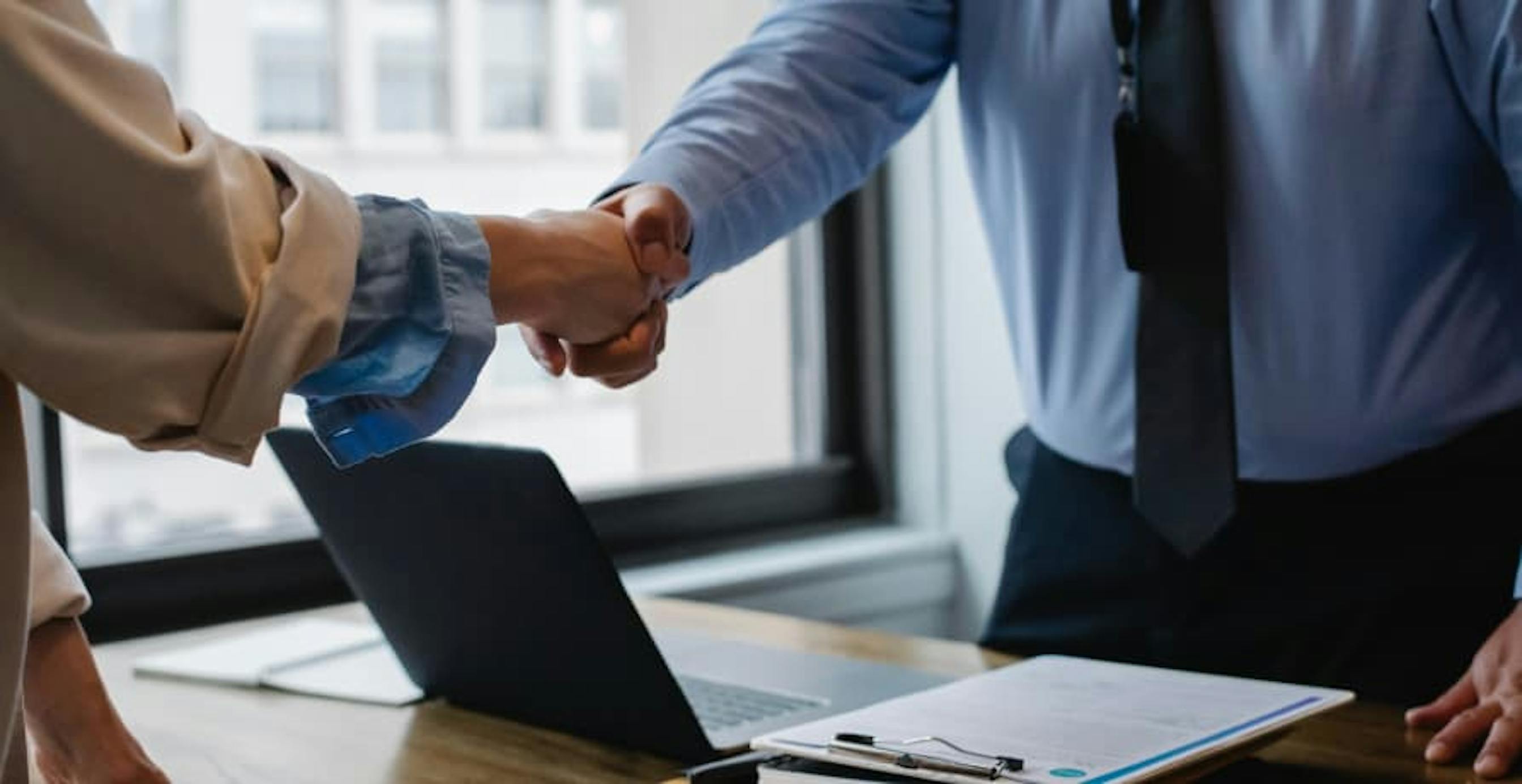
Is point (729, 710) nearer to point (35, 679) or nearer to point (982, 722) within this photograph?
point (982, 722)

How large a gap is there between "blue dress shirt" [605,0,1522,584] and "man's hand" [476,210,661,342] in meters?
0.16

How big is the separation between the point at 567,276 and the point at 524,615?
0.74ft

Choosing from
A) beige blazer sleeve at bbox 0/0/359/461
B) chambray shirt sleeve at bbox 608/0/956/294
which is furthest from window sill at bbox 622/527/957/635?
beige blazer sleeve at bbox 0/0/359/461

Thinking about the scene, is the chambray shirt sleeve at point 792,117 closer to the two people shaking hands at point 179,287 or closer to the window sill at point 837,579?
the two people shaking hands at point 179,287

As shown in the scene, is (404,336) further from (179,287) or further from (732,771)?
(732,771)

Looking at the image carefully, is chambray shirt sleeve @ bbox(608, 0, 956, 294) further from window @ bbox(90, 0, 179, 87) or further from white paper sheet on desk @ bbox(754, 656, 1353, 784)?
window @ bbox(90, 0, 179, 87)

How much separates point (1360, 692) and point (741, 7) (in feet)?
5.74

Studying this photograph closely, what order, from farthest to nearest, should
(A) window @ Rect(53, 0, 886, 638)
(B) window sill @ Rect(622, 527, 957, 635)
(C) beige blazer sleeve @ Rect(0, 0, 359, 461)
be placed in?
(B) window sill @ Rect(622, 527, 957, 635)
(A) window @ Rect(53, 0, 886, 638)
(C) beige blazer sleeve @ Rect(0, 0, 359, 461)

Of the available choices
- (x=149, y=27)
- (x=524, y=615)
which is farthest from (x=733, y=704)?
(x=149, y=27)

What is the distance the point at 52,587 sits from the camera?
108cm

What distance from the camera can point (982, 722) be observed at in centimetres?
104

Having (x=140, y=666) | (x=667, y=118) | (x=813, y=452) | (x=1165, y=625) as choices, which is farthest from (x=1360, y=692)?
(x=813, y=452)

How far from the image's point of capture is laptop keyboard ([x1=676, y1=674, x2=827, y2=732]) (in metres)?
1.25

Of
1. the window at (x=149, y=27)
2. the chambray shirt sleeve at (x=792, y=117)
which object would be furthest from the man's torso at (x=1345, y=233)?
the window at (x=149, y=27)
